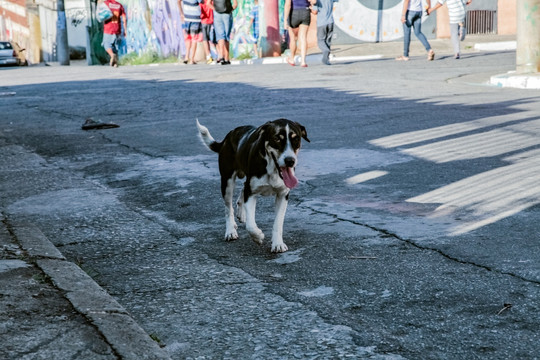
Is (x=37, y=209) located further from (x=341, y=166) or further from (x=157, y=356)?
(x=157, y=356)

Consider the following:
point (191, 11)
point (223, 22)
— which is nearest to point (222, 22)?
point (223, 22)

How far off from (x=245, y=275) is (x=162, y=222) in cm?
140

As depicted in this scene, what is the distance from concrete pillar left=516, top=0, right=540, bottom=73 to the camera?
41.0 ft

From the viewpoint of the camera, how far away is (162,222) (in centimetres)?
536

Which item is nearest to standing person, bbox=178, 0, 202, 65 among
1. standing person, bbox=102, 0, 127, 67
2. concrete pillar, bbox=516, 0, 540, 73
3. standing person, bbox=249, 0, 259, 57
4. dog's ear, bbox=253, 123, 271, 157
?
standing person, bbox=249, 0, 259, 57

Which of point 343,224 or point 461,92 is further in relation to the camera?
point 461,92

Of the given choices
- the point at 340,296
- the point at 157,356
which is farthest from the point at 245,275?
the point at 157,356

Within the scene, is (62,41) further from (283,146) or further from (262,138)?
(283,146)

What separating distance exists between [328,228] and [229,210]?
0.58 m

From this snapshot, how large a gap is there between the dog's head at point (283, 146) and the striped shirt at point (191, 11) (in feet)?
66.0

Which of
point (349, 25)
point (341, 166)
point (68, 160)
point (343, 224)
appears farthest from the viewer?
point (349, 25)

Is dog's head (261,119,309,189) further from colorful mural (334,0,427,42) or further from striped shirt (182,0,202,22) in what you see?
colorful mural (334,0,427,42)

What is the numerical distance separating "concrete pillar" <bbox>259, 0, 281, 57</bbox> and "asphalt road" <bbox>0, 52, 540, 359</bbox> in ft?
48.8

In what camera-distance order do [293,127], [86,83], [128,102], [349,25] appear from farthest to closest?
[349,25] → [86,83] → [128,102] → [293,127]
